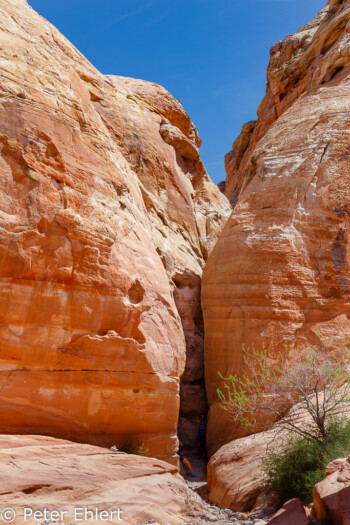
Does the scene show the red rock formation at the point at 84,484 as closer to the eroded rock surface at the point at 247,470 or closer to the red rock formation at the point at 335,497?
the eroded rock surface at the point at 247,470

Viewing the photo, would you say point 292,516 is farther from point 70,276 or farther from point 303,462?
point 70,276

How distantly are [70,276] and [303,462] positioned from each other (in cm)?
535

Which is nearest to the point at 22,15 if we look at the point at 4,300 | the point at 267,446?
the point at 4,300

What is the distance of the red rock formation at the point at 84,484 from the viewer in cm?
569

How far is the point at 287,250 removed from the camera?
→ 12938 millimetres

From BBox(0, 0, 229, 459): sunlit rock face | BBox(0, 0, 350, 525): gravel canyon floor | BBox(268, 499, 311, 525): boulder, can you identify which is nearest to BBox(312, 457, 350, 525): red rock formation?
BBox(0, 0, 350, 525): gravel canyon floor

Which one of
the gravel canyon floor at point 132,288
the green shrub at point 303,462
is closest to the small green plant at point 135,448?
the gravel canyon floor at point 132,288

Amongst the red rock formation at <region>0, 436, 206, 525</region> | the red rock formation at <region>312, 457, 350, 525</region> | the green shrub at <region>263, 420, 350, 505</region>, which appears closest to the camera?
the red rock formation at <region>312, 457, 350, 525</region>

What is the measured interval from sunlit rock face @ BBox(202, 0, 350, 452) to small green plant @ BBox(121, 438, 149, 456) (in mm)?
3785

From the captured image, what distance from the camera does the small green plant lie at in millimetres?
8828

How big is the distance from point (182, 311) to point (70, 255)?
7.17 m

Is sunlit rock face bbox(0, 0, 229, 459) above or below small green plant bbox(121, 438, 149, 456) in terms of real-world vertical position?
above

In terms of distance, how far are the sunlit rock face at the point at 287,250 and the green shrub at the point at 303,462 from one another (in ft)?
11.2

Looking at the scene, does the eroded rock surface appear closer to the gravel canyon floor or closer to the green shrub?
the gravel canyon floor
